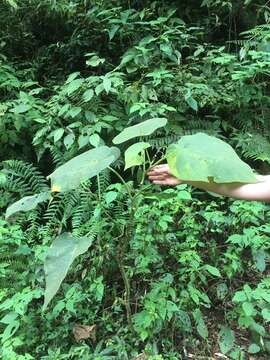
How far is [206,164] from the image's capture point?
6.42ft

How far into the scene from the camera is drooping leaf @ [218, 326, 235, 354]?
2688 mm

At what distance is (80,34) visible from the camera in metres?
4.82

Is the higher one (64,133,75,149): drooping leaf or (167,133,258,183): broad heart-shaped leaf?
(167,133,258,183): broad heart-shaped leaf

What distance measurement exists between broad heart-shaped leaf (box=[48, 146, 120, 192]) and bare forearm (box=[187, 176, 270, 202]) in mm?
371

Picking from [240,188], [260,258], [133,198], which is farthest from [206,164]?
[260,258]

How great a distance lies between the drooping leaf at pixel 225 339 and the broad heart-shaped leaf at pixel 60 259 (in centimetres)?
106

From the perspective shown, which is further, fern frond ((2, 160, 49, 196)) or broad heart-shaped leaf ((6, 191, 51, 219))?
fern frond ((2, 160, 49, 196))

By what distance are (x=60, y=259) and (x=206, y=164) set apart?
0.73m

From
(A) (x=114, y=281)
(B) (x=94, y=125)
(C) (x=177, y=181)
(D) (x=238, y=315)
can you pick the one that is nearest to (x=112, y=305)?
(A) (x=114, y=281)

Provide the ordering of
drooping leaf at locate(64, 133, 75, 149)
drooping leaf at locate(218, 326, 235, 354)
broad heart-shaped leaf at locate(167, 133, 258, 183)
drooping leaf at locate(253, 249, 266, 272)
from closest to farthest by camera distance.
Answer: broad heart-shaped leaf at locate(167, 133, 258, 183) < drooping leaf at locate(218, 326, 235, 354) < drooping leaf at locate(253, 249, 266, 272) < drooping leaf at locate(64, 133, 75, 149)

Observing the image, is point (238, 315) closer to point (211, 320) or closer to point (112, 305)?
point (211, 320)

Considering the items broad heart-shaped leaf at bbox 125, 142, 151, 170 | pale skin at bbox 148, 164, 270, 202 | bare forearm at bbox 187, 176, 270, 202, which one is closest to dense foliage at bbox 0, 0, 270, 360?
broad heart-shaped leaf at bbox 125, 142, 151, 170

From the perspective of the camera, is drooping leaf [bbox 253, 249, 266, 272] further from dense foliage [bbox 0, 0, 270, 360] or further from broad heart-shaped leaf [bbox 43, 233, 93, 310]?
broad heart-shaped leaf [bbox 43, 233, 93, 310]

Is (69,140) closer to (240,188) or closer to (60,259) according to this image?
(60,259)
